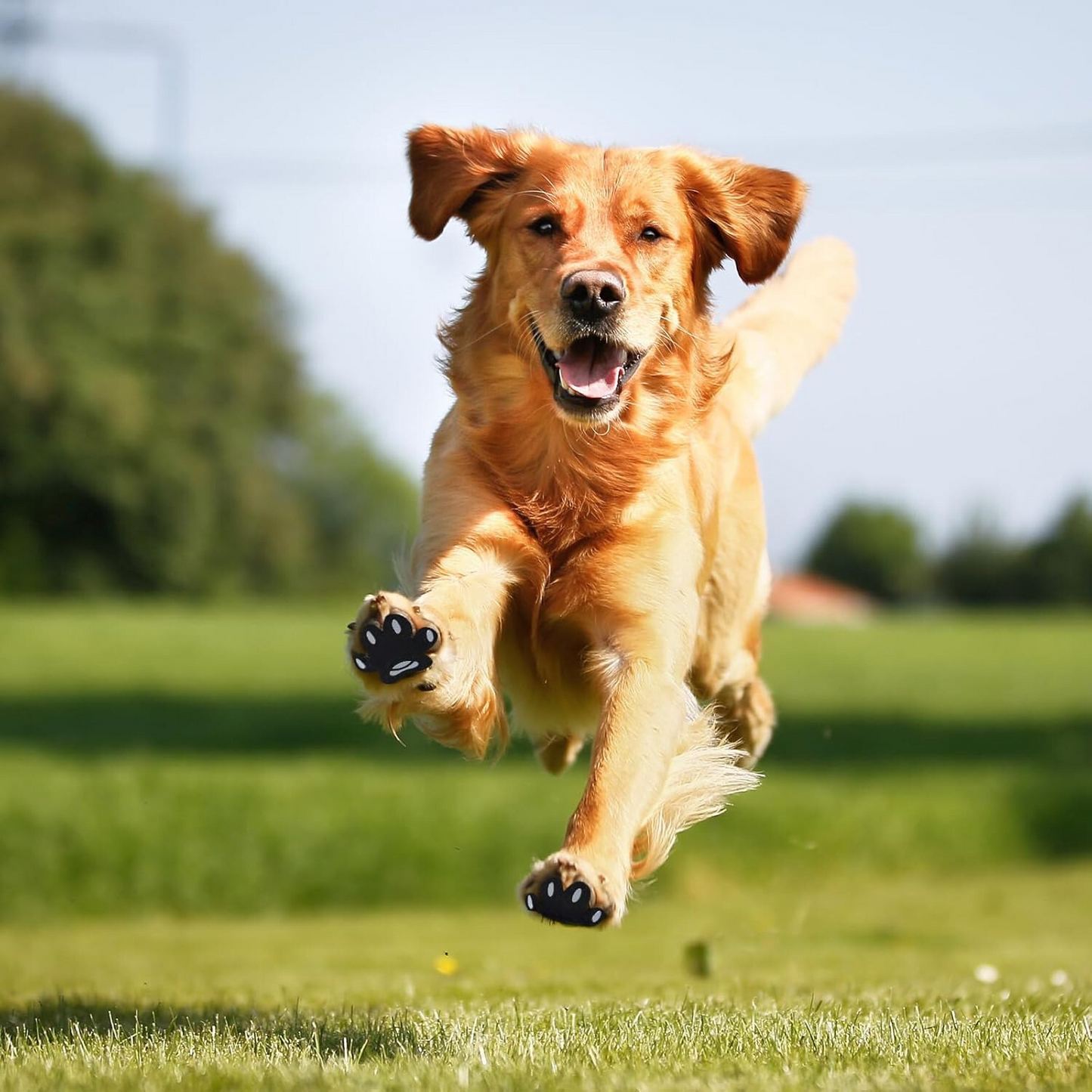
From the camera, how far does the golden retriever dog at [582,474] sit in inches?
166

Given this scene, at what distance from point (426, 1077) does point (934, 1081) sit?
3.67 ft

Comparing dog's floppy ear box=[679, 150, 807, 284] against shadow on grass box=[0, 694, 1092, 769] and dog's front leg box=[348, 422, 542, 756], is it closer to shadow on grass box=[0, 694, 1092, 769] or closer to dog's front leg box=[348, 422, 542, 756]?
dog's front leg box=[348, 422, 542, 756]

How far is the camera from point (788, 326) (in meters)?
6.52

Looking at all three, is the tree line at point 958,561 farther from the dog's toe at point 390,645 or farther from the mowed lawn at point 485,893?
the dog's toe at point 390,645

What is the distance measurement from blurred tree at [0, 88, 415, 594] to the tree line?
803 inches

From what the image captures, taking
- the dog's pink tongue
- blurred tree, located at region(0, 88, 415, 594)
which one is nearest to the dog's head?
the dog's pink tongue

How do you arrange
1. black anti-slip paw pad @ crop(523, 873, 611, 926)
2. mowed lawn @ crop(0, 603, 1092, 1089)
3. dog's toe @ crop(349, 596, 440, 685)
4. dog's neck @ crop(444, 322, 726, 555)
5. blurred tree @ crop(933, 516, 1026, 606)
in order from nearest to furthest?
black anti-slip paw pad @ crop(523, 873, 611, 926), dog's toe @ crop(349, 596, 440, 685), mowed lawn @ crop(0, 603, 1092, 1089), dog's neck @ crop(444, 322, 726, 555), blurred tree @ crop(933, 516, 1026, 606)

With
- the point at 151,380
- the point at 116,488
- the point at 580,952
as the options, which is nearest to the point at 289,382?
the point at 151,380

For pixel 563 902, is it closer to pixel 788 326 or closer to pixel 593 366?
pixel 593 366

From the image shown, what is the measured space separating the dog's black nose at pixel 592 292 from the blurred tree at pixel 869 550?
57857 mm

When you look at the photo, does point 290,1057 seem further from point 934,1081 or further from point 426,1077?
point 934,1081

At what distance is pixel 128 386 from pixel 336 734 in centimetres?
2183

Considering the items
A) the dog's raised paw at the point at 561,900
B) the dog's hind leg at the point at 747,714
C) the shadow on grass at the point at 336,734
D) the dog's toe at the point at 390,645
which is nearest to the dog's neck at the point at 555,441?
the dog's toe at the point at 390,645

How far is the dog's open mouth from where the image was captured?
4375 mm
